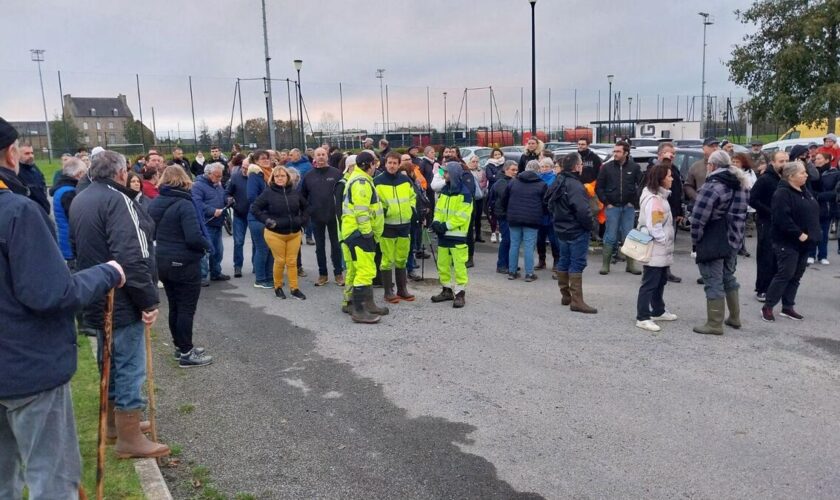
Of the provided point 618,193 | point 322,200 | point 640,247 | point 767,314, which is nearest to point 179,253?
point 322,200

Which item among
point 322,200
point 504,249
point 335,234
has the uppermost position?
point 322,200

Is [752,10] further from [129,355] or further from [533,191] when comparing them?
[129,355]

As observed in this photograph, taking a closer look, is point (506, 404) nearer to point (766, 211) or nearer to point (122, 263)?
point (122, 263)

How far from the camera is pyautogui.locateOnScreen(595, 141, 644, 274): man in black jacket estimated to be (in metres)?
9.94

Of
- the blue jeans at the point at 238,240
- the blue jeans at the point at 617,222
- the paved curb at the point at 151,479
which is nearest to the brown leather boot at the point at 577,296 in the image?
the blue jeans at the point at 617,222

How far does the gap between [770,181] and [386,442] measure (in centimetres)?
640

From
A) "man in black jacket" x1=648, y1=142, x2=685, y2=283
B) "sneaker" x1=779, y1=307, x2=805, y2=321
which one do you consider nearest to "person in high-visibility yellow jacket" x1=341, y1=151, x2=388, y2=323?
"man in black jacket" x1=648, y1=142, x2=685, y2=283

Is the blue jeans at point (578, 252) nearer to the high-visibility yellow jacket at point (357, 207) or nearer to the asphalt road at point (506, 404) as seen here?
the asphalt road at point (506, 404)

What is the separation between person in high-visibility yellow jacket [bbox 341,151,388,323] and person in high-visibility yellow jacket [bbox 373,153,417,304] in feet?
1.07

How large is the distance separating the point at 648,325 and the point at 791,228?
6.24 ft

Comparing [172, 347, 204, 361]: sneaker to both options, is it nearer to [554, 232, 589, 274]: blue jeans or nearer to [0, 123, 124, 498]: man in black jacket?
[0, 123, 124, 498]: man in black jacket

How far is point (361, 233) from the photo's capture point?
750 centimetres

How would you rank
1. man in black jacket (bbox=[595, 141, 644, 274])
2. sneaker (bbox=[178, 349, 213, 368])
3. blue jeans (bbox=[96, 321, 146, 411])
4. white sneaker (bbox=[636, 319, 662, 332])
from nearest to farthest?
blue jeans (bbox=[96, 321, 146, 411]), sneaker (bbox=[178, 349, 213, 368]), white sneaker (bbox=[636, 319, 662, 332]), man in black jacket (bbox=[595, 141, 644, 274])

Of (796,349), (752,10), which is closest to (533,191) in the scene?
(796,349)
